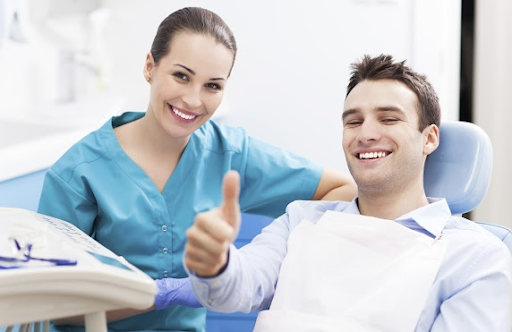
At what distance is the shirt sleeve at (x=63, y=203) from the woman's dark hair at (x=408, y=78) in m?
0.63

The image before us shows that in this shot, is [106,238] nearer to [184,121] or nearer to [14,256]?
[184,121]

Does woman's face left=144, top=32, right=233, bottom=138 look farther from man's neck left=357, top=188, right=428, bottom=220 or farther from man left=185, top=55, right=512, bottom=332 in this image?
man's neck left=357, top=188, right=428, bottom=220

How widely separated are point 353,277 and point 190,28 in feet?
2.04

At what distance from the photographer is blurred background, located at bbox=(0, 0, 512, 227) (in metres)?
2.58

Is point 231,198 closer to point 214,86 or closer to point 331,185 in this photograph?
point 214,86

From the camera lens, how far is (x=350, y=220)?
1.57 m

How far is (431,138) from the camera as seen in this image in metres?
1.66

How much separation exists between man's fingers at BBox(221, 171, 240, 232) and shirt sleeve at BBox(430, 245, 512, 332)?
524 millimetres

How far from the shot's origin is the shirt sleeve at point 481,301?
1.36m

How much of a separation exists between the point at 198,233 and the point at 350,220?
0.58 meters

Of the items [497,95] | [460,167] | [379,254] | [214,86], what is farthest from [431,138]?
[497,95]

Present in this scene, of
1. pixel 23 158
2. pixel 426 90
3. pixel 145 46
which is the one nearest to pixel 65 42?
pixel 145 46

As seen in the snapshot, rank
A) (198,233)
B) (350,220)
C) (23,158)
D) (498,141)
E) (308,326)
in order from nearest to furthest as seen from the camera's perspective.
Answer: (198,233)
(308,326)
(350,220)
(23,158)
(498,141)

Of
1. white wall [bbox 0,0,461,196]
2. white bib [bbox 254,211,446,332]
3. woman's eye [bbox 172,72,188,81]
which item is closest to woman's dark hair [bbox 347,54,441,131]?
white bib [bbox 254,211,446,332]
